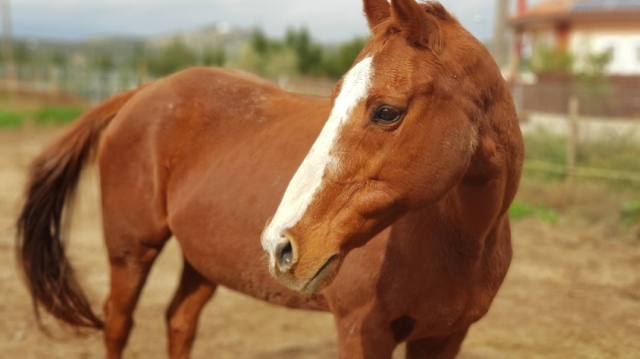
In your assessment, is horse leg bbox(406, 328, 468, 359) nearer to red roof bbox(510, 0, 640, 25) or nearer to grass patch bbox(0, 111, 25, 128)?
grass patch bbox(0, 111, 25, 128)

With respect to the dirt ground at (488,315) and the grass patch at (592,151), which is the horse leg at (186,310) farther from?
the grass patch at (592,151)

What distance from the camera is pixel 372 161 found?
6.57 ft

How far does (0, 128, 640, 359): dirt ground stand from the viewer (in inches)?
186

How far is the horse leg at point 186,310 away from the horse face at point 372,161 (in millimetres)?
2211

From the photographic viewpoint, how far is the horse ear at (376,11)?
2291 mm

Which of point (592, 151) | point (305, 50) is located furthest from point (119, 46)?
point (592, 151)

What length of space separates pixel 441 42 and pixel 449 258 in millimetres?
801

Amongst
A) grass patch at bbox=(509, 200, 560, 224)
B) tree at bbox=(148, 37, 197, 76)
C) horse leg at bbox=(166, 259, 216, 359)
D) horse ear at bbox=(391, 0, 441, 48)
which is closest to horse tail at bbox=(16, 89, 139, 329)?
horse leg at bbox=(166, 259, 216, 359)

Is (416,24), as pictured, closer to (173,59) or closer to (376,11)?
(376,11)

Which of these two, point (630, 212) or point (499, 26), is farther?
point (499, 26)

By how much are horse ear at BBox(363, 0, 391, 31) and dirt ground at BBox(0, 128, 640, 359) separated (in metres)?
2.86

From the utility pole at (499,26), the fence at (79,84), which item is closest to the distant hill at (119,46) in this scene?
the fence at (79,84)

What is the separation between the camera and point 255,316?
18.1 ft

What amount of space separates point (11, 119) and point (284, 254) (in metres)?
19.0
